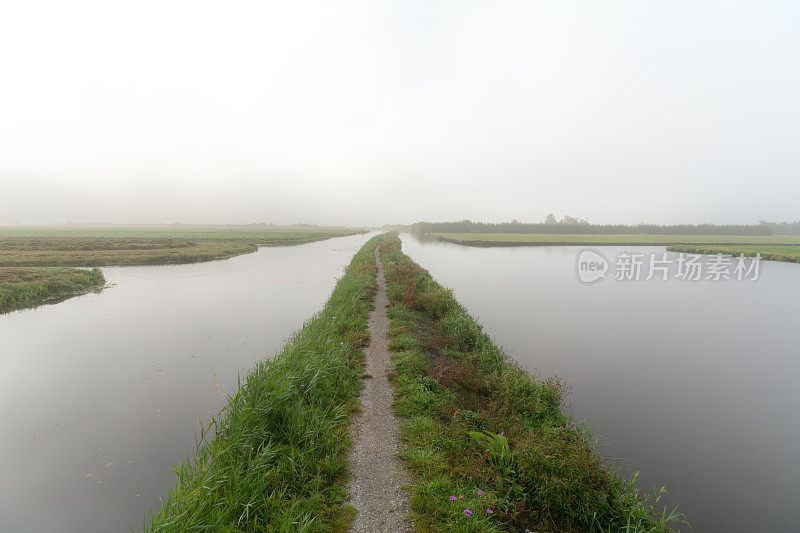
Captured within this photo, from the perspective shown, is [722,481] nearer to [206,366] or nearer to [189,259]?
[206,366]

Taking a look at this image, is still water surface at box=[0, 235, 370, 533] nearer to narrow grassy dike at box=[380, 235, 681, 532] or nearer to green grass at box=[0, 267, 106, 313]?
green grass at box=[0, 267, 106, 313]

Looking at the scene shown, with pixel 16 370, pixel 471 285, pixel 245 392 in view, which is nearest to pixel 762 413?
pixel 245 392

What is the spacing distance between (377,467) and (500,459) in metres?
1.90

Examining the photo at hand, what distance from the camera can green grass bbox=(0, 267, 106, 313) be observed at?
14.3 metres

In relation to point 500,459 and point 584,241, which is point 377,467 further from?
point 584,241

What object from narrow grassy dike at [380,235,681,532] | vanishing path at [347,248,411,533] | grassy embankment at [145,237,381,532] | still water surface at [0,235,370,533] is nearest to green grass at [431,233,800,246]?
still water surface at [0,235,370,533]

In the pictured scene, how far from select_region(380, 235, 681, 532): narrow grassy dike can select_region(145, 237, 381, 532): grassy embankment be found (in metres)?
1.21

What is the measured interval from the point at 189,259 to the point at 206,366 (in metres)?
27.6

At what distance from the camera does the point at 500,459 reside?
14.8 ft

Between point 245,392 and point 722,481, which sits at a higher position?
point 245,392

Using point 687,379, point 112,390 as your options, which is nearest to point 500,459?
point 687,379

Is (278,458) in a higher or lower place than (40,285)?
lower

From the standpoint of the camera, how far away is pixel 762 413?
722 centimetres

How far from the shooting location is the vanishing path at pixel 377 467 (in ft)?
11.9
